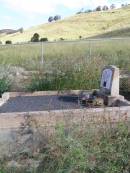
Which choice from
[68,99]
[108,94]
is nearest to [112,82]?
[108,94]

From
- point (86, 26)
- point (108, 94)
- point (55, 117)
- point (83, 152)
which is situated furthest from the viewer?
point (86, 26)

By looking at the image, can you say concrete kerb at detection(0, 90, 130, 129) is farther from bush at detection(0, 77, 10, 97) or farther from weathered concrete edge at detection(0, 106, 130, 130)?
bush at detection(0, 77, 10, 97)

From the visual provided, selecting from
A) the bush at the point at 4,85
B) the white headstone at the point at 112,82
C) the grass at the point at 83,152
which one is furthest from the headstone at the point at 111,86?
the bush at the point at 4,85

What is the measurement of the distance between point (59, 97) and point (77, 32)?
8568 cm

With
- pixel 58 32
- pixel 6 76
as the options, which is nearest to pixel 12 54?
pixel 6 76

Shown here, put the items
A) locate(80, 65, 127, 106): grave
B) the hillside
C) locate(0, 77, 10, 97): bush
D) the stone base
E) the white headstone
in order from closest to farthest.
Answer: locate(80, 65, 127, 106): grave < the stone base < the white headstone < locate(0, 77, 10, 97): bush < the hillside

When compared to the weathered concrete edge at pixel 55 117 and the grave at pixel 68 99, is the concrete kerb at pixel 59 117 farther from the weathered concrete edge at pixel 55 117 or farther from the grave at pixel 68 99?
the grave at pixel 68 99

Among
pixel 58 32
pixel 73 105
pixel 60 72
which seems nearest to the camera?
pixel 73 105

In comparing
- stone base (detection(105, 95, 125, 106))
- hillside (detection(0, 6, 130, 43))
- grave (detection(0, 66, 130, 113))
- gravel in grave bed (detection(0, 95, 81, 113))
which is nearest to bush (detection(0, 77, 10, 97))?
grave (detection(0, 66, 130, 113))

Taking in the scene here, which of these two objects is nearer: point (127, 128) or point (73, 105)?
point (127, 128)

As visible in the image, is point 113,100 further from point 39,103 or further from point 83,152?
point 83,152

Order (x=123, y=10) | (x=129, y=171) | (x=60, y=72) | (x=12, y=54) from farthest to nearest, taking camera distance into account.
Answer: (x=123, y=10) → (x=12, y=54) → (x=60, y=72) → (x=129, y=171)

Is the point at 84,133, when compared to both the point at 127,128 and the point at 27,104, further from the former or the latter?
the point at 27,104

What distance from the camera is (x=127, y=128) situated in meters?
7.00
